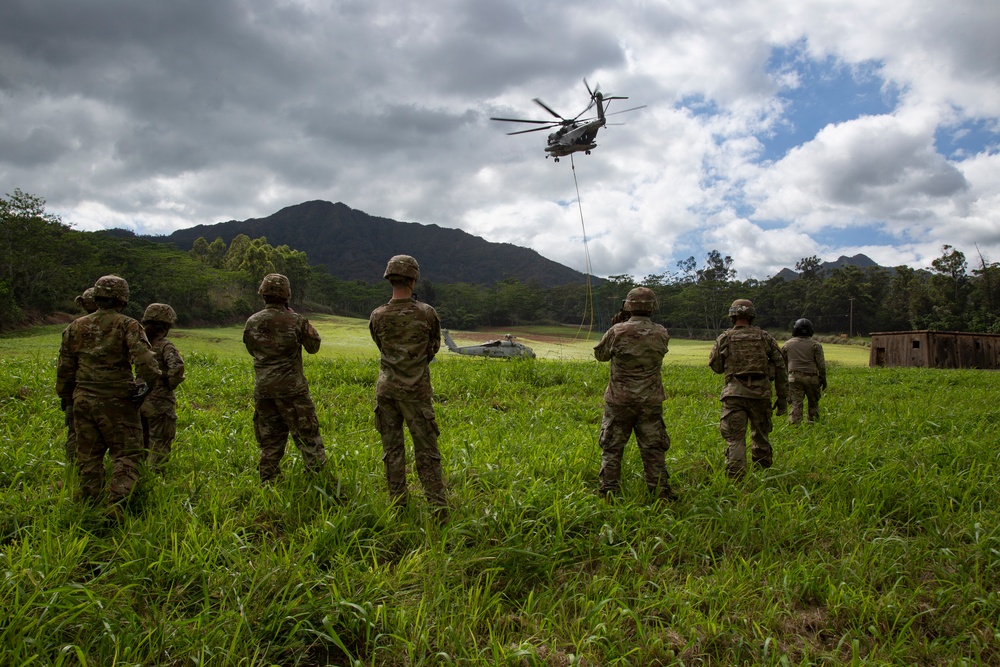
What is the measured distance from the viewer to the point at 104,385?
455 cm

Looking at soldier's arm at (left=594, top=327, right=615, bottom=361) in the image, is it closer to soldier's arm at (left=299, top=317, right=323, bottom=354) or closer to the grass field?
the grass field

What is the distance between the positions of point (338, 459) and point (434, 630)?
3.05 meters

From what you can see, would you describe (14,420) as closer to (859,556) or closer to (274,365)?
(274,365)

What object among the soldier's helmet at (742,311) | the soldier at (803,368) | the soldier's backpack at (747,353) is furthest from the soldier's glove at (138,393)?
the soldier at (803,368)

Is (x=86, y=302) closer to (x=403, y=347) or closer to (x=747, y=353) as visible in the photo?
(x=403, y=347)

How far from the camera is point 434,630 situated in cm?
333

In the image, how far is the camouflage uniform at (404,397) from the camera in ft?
15.7

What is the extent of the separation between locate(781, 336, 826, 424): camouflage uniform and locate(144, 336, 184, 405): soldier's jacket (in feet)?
31.6

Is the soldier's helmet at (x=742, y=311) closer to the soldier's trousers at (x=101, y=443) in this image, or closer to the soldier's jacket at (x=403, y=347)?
the soldier's jacket at (x=403, y=347)

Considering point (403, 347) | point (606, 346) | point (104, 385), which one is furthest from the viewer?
point (606, 346)

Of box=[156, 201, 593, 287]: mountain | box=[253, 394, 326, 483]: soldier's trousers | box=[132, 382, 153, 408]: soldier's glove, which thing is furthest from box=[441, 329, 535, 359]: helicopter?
box=[156, 201, 593, 287]: mountain

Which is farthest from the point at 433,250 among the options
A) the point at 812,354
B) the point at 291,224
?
the point at 812,354

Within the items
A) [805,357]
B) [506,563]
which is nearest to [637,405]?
[506,563]

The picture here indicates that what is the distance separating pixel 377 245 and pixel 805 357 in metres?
174
